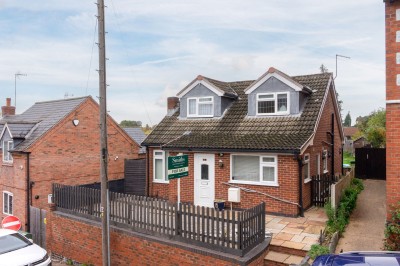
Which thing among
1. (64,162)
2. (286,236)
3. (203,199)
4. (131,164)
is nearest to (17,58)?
(64,162)

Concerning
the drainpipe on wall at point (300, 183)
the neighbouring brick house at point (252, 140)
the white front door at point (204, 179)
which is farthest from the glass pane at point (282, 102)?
the white front door at point (204, 179)

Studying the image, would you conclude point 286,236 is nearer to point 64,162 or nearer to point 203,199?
point 203,199

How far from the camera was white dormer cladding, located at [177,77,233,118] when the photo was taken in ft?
52.4

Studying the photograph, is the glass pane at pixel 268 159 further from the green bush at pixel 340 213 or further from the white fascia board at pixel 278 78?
the white fascia board at pixel 278 78

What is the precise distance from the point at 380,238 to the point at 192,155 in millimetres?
7920

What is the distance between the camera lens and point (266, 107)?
48.2 feet

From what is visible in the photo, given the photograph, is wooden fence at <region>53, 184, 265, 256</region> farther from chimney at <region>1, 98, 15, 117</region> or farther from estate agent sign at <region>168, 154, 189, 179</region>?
chimney at <region>1, 98, 15, 117</region>

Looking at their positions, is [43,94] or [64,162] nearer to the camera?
[64,162]

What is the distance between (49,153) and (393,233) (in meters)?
15.4

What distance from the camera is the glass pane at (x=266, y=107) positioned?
47.8ft

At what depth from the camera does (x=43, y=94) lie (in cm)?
2600

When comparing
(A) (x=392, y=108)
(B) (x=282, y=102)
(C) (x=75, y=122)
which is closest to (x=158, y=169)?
(C) (x=75, y=122)

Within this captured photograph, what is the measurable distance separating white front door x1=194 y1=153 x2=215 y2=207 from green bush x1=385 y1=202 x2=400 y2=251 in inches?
283

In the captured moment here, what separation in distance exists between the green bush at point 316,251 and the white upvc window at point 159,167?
950cm
